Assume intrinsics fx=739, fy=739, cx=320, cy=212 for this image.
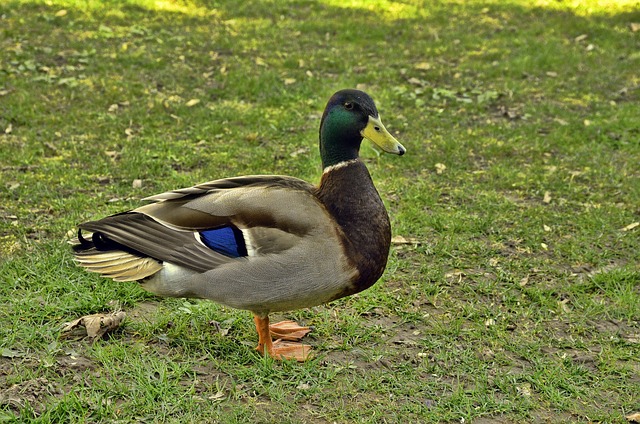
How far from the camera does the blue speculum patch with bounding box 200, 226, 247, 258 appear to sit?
328cm

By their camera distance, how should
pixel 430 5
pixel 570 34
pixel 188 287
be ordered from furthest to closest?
pixel 430 5
pixel 570 34
pixel 188 287

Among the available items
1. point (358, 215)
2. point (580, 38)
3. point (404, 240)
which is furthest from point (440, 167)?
point (580, 38)

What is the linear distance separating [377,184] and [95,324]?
2.70m

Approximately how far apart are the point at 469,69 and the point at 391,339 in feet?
16.1

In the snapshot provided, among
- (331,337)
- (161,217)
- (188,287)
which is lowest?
(331,337)

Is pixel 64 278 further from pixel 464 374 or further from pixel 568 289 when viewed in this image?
pixel 568 289

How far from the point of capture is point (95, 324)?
3611 millimetres

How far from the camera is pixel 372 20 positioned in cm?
965

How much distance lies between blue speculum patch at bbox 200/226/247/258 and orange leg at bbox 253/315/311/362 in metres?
0.42

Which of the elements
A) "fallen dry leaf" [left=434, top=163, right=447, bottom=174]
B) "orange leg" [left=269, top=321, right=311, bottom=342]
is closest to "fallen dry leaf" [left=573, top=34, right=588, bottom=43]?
"fallen dry leaf" [left=434, top=163, right=447, bottom=174]

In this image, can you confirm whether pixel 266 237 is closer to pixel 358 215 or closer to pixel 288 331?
pixel 358 215

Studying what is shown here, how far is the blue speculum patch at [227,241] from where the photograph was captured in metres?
3.28

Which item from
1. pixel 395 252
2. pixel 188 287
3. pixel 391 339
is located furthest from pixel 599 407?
pixel 188 287

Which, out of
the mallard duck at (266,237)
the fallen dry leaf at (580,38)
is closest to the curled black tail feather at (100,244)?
the mallard duck at (266,237)
